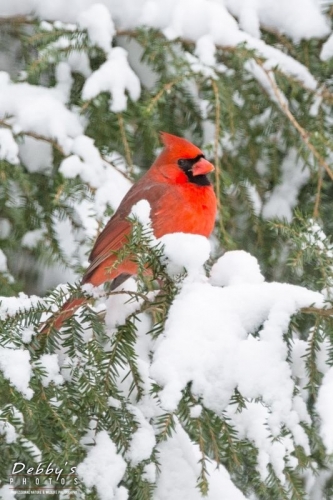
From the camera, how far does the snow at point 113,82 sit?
272cm

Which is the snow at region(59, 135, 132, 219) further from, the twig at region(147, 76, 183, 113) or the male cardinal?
the twig at region(147, 76, 183, 113)

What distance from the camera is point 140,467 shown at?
1.78 metres

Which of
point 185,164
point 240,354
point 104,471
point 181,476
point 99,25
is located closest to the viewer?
point 240,354

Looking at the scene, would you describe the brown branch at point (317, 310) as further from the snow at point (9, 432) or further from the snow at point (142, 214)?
the snow at point (9, 432)

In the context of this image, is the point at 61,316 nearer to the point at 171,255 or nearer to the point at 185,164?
the point at 171,255

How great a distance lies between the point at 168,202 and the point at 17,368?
1.23 m

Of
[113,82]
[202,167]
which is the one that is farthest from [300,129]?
[113,82]

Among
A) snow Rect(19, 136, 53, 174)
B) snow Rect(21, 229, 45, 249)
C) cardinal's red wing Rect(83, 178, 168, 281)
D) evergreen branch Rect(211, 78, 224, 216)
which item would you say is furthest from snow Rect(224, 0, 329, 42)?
snow Rect(21, 229, 45, 249)

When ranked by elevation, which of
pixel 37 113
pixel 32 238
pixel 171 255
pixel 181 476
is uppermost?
pixel 171 255

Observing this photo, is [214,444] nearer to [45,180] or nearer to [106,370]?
[106,370]

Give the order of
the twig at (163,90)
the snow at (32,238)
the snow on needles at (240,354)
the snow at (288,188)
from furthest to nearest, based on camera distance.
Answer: the snow at (288,188) → the snow at (32,238) → the twig at (163,90) → the snow on needles at (240,354)

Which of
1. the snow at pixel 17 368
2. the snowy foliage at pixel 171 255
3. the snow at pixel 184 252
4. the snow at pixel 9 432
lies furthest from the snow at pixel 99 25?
the snow at pixel 9 432

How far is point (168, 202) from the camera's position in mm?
2816

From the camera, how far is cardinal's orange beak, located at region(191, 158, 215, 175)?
9.18ft
